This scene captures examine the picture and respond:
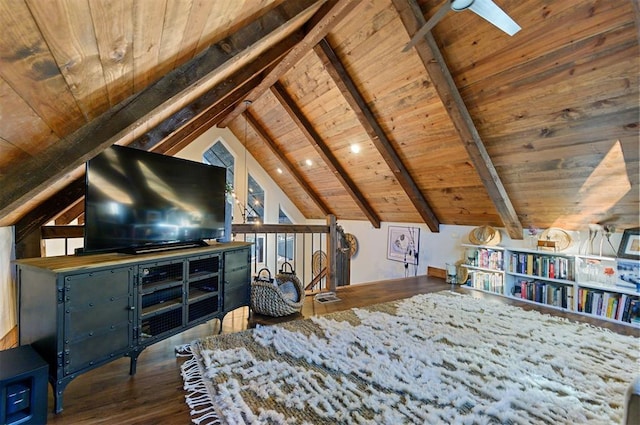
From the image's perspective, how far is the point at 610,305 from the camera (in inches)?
132

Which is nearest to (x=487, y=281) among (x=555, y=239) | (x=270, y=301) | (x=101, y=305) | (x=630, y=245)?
(x=555, y=239)

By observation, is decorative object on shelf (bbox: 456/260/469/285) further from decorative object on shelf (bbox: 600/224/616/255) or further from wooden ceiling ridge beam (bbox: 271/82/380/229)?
wooden ceiling ridge beam (bbox: 271/82/380/229)

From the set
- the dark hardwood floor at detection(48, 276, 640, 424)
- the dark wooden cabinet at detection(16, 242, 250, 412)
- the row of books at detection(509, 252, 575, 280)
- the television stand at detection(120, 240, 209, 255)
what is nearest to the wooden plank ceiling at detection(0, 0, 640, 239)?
the row of books at detection(509, 252, 575, 280)

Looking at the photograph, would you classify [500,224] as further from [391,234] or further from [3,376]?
[3,376]

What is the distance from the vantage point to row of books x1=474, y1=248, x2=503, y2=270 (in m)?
4.37

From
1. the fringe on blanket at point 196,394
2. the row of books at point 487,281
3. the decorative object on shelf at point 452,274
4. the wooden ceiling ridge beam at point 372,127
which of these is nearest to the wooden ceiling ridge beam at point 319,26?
the wooden ceiling ridge beam at point 372,127

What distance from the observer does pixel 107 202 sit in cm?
206

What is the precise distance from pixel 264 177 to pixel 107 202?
219 inches

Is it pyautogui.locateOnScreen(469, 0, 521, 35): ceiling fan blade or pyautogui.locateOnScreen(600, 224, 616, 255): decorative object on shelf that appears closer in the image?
pyautogui.locateOnScreen(469, 0, 521, 35): ceiling fan blade

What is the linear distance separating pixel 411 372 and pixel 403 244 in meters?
3.97

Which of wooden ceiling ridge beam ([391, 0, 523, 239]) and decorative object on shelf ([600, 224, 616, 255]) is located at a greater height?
wooden ceiling ridge beam ([391, 0, 523, 239])

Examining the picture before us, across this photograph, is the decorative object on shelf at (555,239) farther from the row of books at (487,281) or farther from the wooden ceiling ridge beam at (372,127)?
the wooden ceiling ridge beam at (372,127)

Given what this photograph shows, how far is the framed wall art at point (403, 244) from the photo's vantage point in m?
5.64

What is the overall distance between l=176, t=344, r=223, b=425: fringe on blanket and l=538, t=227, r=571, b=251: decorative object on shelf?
4.30 metres
